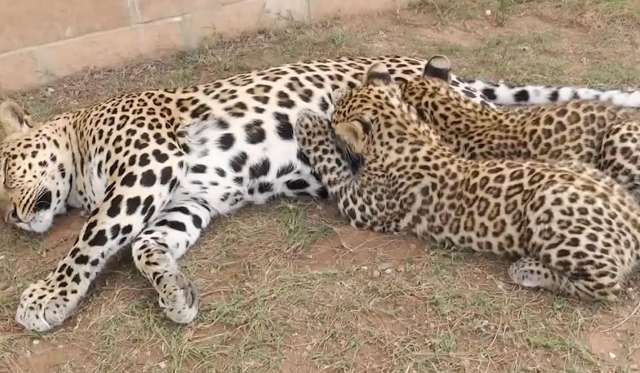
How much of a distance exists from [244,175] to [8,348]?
202 cm

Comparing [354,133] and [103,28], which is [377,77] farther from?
[103,28]

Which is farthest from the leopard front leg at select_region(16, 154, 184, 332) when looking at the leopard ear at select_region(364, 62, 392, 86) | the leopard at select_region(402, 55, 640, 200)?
the leopard at select_region(402, 55, 640, 200)

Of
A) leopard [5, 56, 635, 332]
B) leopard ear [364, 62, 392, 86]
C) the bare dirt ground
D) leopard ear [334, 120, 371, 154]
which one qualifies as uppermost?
leopard ear [364, 62, 392, 86]

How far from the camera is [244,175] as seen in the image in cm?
573

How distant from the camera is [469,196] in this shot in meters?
4.89

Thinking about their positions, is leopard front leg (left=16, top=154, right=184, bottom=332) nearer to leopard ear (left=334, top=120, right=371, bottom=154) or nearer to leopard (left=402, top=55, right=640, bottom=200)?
leopard ear (left=334, top=120, right=371, bottom=154)

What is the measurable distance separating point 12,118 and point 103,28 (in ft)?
6.44

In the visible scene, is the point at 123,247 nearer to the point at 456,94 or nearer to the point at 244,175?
the point at 244,175

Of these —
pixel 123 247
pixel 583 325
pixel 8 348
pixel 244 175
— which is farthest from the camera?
pixel 244 175

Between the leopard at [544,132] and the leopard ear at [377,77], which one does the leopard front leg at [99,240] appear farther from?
the leopard at [544,132]

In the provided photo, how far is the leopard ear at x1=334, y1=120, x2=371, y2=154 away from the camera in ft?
17.6

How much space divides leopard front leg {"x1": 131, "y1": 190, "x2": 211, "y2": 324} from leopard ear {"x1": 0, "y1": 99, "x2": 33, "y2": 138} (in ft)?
4.76

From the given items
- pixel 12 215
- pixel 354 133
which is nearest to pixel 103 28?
pixel 12 215

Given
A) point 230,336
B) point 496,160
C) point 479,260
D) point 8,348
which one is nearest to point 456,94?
point 496,160
